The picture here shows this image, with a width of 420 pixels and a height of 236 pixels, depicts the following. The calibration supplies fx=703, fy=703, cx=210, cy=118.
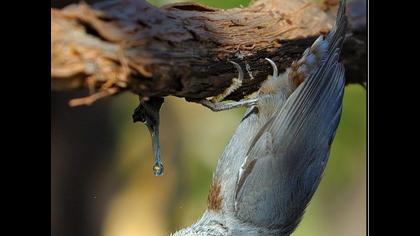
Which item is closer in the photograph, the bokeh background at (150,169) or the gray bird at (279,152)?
the bokeh background at (150,169)

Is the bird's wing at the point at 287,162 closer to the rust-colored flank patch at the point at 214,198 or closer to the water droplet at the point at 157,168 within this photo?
the rust-colored flank patch at the point at 214,198

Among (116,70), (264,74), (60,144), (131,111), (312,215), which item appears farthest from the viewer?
(312,215)

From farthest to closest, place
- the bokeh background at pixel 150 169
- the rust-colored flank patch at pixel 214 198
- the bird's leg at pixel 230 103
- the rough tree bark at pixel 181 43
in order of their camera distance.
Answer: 1. the rust-colored flank patch at pixel 214 198
2. the bird's leg at pixel 230 103
3. the bokeh background at pixel 150 169
4. the rough tree bark at pixel 181 43

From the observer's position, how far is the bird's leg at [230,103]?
2.06m

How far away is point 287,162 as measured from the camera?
214 cm

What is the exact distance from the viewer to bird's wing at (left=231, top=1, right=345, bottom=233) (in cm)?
213

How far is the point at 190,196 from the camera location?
2.24m

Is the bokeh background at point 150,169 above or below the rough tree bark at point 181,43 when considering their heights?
below

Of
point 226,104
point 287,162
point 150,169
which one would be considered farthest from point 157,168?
point 287,162

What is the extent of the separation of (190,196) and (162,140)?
0.24m

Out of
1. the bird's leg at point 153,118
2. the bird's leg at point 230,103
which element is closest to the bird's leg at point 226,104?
the bird's leg at point 230,103

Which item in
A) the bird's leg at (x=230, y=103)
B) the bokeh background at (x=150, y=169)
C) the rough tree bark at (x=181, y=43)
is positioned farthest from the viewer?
the bird's leg at (x=230, y=103)
